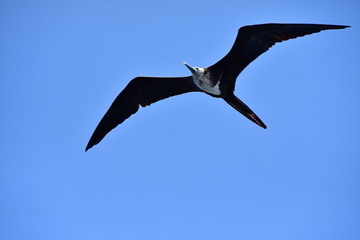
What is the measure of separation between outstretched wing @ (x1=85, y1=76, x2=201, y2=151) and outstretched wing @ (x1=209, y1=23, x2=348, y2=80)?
895mm

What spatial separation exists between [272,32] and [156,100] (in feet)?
7.91

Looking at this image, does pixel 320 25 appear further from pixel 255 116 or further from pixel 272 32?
pixel 255 116

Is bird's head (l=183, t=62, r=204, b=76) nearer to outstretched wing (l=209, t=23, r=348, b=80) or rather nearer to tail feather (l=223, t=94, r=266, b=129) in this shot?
outstretched wing (l=209, t=23, r=348, b=80)

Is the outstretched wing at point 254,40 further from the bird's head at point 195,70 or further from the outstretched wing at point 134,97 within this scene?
the outstretched wing at point 134,97

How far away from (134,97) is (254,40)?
239 centimetres

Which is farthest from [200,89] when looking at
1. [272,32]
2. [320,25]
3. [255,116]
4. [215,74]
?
[320,25]

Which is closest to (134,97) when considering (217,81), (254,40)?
(217,81)

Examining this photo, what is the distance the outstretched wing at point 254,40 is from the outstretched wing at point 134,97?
0.90 m

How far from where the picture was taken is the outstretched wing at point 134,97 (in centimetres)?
773

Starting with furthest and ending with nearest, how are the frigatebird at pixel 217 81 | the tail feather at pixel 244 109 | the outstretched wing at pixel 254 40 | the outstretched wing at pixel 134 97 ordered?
the outstretched wing at pixel 134 97 → the tail feather at pixel 244 109 → the frigatebird at pixel 217 81 → the outstretched wing at pixel 254 40

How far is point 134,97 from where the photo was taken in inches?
310

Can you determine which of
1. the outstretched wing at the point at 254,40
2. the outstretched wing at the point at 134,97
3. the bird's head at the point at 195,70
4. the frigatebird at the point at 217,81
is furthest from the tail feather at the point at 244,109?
the outstretched wing at the point at 134,97

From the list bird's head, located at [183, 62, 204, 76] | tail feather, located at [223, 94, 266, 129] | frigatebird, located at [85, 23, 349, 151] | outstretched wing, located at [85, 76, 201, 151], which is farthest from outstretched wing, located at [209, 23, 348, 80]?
outstretched wing, located at [85, 76, 201, 151]

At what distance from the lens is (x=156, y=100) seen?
Answer: 788 centimetres
